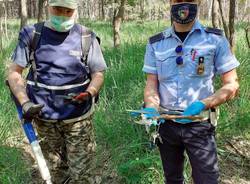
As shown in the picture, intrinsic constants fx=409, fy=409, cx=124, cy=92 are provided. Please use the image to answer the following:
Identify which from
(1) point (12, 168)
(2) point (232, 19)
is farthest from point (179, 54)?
(2) point (232, 19)

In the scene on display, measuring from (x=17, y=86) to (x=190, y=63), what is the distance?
121cm

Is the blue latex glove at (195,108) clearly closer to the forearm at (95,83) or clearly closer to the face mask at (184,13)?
the face mask at (184,13)

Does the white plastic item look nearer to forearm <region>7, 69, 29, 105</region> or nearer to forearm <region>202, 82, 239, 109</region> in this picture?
forearm <region>7, 69, 29, 105</region>

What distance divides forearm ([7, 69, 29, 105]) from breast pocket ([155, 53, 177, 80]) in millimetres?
946

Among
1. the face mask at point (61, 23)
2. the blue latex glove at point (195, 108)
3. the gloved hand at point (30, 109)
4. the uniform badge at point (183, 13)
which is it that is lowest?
the gloved hand at point (30, 109)

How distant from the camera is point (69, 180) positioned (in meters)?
3.36

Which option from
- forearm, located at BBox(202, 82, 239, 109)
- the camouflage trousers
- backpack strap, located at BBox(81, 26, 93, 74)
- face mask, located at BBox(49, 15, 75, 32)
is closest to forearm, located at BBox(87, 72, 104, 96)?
backpack strap, located at BBox(81, 26, 93, 74)

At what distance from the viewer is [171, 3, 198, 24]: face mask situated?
227 cm

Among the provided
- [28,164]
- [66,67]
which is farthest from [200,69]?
[28,164]

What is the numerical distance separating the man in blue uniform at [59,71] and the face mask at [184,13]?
0.80 meters

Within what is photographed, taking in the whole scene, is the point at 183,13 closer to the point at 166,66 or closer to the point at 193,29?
the point at 193,29

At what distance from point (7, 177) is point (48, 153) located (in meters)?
0.47

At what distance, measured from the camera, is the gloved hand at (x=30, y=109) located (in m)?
2.60

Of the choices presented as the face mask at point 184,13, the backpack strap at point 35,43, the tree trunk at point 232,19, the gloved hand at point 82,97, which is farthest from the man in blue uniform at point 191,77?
the tree trunk at point 232,19
